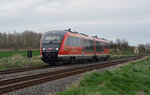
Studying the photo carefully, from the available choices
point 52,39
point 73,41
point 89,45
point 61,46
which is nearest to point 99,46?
point 89,45

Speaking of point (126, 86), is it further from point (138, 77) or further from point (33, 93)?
point (33, 93)

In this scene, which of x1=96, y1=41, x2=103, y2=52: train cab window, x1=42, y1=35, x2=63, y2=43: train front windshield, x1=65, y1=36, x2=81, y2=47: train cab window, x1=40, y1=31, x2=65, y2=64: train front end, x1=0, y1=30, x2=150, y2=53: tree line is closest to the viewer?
x1=40, y1=31, x2=65, y2=64: train front end

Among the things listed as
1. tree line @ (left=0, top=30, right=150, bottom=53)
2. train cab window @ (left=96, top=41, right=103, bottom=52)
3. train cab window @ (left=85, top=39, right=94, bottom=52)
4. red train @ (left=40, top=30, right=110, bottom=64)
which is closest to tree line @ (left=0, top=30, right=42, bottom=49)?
tree line @ (left=0, top=30, right=150, bottom=53)

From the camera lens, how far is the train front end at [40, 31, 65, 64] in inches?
735

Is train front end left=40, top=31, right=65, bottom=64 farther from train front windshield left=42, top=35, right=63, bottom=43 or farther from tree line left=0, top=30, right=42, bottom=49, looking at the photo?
tree line left=0, top=30, right=42, bottom=49

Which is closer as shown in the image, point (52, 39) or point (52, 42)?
point (52, 42)

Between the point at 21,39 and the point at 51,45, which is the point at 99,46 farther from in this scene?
the point at 21,39

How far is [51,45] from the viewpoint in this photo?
19000 mm

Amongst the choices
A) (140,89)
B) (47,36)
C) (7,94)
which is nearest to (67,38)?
(47,36)

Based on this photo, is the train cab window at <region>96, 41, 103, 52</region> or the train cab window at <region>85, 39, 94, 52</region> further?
the train cab window at <region>96, 41, 103, 52</region>

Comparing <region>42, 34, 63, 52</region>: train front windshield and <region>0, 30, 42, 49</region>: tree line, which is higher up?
<region>0, 30, 42, 49</region>: tree line

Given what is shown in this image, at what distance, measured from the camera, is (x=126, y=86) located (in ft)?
30.1

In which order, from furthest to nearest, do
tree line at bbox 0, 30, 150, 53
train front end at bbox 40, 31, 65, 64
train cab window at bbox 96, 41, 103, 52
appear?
tree line at bbox 0, 30, 150, 53 → train cab window at bbox 96, 41, 103, 52 → train front end at bbox 40, 31, 65, 64

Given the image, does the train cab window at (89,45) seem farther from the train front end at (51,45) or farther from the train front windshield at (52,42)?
the train front windshield at (52,42)
